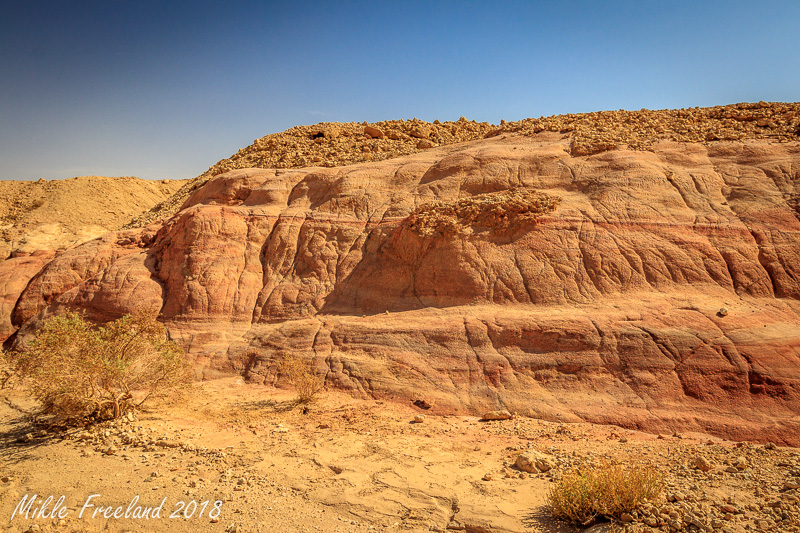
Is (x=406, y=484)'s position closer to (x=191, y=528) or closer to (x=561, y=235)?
(x=191, y=528)

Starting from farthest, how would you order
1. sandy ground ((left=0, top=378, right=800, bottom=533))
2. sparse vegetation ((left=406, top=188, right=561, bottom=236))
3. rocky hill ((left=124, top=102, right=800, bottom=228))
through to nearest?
1. rocky hill ((left=124, top=102, right=800, bottom=228))
2. sparse vegetation ((left=406, top=188, right=561, bottom=236))
3. sandy ground ((left=0, top=378, right=800, bottom=533))

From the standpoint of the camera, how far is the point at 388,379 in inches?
402

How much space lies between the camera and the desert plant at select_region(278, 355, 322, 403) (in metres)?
9.87

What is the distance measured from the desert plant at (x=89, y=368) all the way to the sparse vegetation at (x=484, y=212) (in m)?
6.87

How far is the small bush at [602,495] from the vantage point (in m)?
5.22

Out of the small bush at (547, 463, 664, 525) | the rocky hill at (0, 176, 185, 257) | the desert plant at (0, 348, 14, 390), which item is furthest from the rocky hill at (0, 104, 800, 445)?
the rocky hill at (0, 176, 185, 257)

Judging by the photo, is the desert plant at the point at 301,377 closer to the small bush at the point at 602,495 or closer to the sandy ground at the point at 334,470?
the sandy ground at the point at 334,470

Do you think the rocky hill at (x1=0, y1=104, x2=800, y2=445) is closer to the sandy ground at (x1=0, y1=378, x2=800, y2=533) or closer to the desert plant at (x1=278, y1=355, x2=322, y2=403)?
the desert plant at (x1=278, y1=355, x2=322, y2=403)

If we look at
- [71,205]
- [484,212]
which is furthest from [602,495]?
[71,205]

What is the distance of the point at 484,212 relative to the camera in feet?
41.3

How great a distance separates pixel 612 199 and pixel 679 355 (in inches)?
185

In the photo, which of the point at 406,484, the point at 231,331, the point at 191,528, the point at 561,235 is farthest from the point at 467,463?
the point at 231,331

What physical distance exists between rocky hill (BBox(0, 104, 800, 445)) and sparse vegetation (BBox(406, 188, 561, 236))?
62 millimetres

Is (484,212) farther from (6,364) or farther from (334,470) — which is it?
(6,364)
